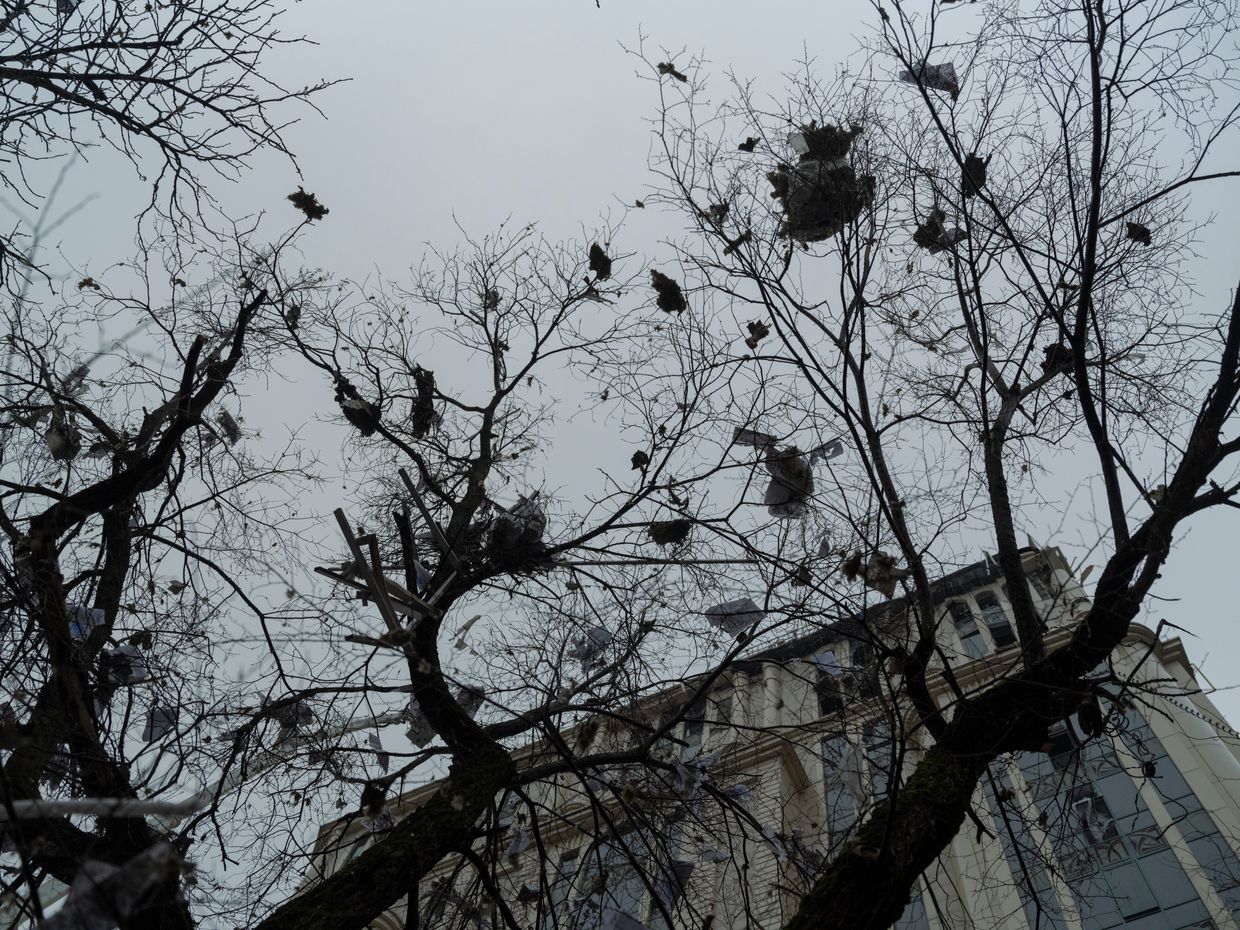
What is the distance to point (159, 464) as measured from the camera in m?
4.50

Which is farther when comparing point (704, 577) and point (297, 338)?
point (297, 338)

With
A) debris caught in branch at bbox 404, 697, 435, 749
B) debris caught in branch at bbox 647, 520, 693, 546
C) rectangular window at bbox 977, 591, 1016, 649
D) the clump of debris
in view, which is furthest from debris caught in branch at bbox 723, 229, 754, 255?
rectangular window at bbox 977, 591, 1016, 649

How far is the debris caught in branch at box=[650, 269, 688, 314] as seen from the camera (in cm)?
676

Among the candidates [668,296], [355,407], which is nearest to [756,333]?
[668,296]

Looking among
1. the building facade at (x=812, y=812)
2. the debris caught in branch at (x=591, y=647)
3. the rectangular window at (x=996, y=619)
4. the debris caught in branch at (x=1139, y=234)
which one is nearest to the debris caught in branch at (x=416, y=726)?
the building facade at (x=812, y=812)

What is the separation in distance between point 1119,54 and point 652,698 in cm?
420

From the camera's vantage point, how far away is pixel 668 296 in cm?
679

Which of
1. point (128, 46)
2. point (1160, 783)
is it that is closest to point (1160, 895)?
point (1160, 783)

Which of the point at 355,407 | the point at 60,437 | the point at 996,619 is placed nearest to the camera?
the point at 60,437

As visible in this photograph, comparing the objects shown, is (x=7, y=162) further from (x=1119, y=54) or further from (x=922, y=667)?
(x=1119, y=54)

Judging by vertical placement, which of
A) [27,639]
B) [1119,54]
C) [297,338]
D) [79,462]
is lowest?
[27,639]

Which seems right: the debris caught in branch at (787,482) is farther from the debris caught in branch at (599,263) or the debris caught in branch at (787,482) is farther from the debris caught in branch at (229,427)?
the debris caught in branch at (229,427)

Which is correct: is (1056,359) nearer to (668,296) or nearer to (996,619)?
(668,296)

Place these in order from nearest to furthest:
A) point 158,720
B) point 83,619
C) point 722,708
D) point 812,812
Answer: point 83,619
point 158,720
point 722,708
point 812,812
